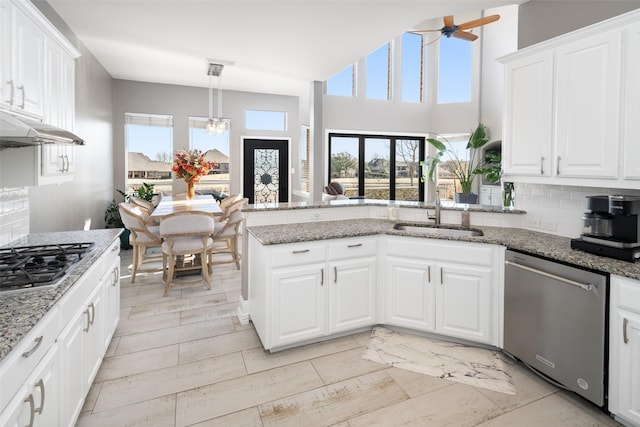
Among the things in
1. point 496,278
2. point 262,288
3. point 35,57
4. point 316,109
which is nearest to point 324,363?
point 262,288

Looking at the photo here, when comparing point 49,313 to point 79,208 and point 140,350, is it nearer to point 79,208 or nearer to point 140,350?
point 140,350

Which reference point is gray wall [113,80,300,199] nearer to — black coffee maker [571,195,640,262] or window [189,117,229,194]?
window [189,117,229,194]

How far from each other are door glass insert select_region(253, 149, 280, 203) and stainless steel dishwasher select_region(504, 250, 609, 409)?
630 cm

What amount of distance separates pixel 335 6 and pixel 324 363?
3.33 metres

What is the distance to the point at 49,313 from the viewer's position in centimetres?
Answer: 136

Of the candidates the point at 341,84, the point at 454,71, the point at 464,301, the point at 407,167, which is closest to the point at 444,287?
the point at 464,301

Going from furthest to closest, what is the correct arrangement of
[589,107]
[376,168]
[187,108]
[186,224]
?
[376,168] → [187,108] → [186,224] → [589,107]

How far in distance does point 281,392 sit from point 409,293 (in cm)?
126

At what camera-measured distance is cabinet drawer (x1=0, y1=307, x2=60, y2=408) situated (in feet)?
3.38

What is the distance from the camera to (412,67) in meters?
9.41

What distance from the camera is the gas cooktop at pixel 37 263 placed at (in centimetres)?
154

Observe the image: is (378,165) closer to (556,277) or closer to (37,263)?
(556,277)

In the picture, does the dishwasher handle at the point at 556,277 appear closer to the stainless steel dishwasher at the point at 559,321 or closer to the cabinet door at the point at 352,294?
the stainless steel dishwasher at the point at 559,321

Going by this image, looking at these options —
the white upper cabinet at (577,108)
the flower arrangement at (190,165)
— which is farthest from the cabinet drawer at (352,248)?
the flower arrangement at (190,165)
